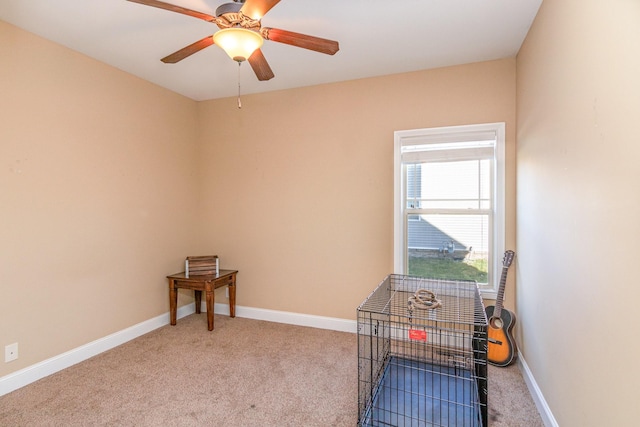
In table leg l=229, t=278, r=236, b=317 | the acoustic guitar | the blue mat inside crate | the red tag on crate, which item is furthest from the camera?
table leg l=229, t=278, r=236, b=317

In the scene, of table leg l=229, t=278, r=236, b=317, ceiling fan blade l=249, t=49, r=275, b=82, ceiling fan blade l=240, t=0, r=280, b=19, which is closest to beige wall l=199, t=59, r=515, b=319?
table leg l=229, t=278, r=236, b=317

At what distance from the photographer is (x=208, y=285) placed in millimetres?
3342

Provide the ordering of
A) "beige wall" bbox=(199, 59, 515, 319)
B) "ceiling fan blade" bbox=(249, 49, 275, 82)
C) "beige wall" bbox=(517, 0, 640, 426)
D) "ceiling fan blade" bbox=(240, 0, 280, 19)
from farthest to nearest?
"beige wall" bbox=(199, 59, 515, 319) → "ceiling fan blade" bbox=(249, 49, 275, 82) → "ceiling fan blade" bbox=(240, 0, 280, 19) → "beige wall" bbox=(517, 0, 640, 426)

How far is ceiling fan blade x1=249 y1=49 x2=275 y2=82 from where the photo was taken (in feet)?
6.86

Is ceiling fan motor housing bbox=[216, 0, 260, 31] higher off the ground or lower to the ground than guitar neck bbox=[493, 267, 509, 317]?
higher

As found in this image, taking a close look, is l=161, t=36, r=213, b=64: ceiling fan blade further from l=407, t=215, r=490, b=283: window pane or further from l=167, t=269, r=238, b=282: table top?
l=407, t=215, r=490, b=283: window pane

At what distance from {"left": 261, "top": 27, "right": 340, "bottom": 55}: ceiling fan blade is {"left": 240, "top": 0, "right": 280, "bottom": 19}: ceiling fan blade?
169 millimetres

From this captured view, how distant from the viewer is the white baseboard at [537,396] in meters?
1.90

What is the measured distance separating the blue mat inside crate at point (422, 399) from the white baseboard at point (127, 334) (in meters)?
1.09

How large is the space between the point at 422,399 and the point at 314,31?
2.66 m

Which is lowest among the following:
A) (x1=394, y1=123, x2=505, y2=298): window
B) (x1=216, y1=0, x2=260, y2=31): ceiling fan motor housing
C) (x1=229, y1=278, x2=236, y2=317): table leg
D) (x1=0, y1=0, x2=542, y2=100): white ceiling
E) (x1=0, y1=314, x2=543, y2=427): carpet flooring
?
(x1=0, y1=314, x2=543, y2=427): carpet flooring

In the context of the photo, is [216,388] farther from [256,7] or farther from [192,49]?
[256,7]

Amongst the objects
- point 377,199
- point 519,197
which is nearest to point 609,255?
point 519,197

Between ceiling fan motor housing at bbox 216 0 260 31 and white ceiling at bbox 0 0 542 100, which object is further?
white ceiling at bbox 0 0 542 100
